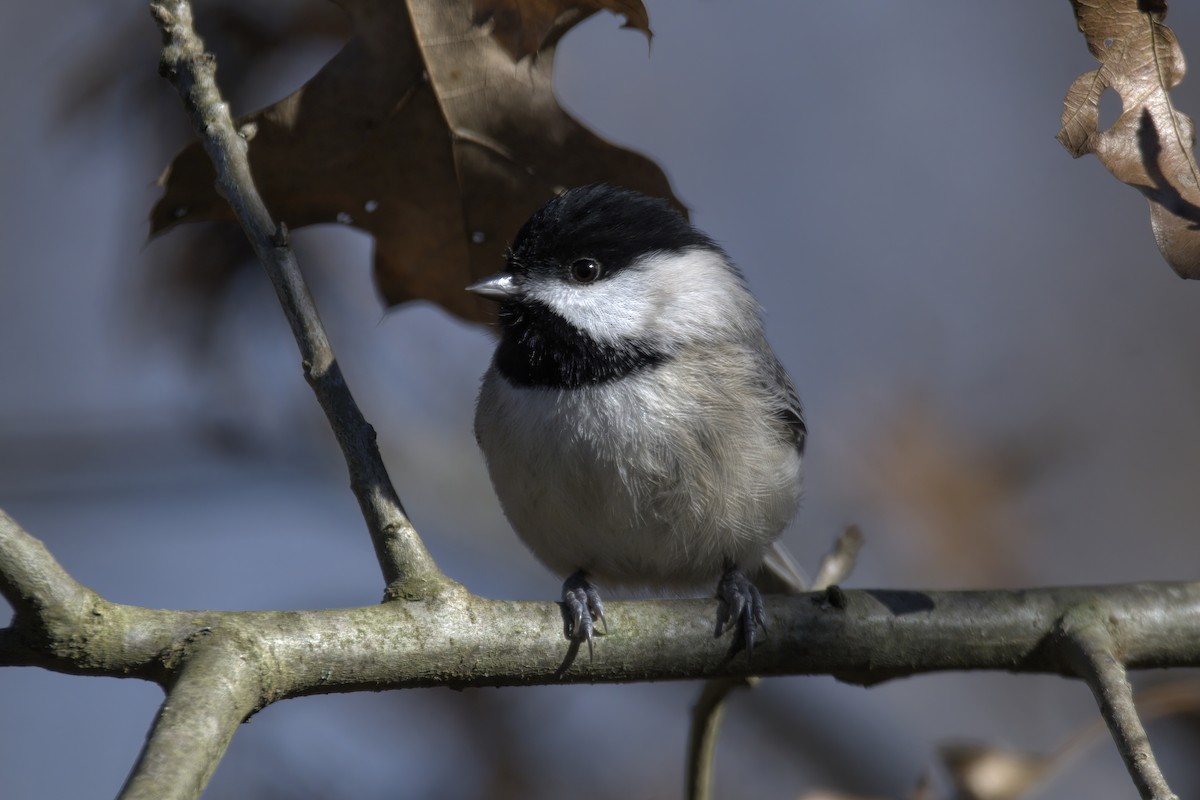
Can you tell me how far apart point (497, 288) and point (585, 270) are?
262 mm

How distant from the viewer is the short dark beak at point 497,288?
279 centimetres

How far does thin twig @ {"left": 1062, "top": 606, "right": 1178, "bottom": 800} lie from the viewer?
5.86 feet

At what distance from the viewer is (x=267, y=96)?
3.39 meters

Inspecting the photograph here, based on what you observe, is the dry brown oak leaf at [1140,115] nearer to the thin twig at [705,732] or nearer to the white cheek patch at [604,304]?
the white cheek patch at [604,304]

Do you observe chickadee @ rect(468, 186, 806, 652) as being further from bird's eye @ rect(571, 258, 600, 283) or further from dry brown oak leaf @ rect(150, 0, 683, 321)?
dry brown oak leaf @ rect(150, 0, 683, 321)

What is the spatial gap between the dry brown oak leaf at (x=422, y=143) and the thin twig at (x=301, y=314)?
20 cm

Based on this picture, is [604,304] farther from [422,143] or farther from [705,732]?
[705,732]

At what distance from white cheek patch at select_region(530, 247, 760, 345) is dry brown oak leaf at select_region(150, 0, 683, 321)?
25 centimetres

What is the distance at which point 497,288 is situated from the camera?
2809 millimetres

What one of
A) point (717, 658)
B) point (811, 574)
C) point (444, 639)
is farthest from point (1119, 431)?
point (444, 639)

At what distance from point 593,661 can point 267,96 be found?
7.04 feet

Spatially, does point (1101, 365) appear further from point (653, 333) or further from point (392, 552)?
point (392, 552)

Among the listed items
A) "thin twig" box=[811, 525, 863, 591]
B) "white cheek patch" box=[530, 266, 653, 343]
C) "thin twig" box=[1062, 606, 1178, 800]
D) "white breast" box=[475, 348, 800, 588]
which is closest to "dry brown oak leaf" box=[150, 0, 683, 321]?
"white cheek patch" box=[530, 266, 653, 343]

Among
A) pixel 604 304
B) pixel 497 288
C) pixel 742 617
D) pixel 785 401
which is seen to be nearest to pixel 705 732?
pixel 742 617
